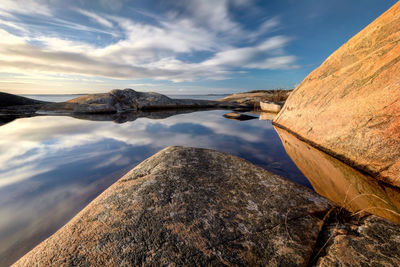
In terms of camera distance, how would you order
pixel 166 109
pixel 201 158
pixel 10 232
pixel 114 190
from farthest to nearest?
pixel 166 109 < pixel 201 158 < pixel 114 190 < pixel 10 232

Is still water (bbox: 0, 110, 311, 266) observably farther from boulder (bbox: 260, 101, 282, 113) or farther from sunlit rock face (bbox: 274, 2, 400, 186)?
boulder (bbox: 260, 101, 282, 113)

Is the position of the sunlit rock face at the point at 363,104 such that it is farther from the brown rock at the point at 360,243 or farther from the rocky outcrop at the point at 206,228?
the rocky outcrop at the point at 206,228

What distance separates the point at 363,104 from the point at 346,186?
1.38 meters


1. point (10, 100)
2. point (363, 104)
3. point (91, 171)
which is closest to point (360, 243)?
point (363, 104)

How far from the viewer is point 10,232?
127cm

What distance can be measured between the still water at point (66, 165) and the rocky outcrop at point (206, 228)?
0.51 m

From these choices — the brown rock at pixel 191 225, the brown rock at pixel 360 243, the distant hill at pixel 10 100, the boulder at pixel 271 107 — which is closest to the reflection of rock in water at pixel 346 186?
the brown rock at pixel 360 243

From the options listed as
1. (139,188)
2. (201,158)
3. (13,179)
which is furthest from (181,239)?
(13,179)

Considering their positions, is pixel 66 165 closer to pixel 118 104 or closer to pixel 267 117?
pixel 267 117

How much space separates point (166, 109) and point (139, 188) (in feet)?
30.8

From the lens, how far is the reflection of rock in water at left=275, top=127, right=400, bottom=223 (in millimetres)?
1336

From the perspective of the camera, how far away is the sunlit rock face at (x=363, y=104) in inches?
75.2

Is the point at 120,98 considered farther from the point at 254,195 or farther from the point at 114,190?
the point at 254,195

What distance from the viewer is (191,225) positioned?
1.01m
